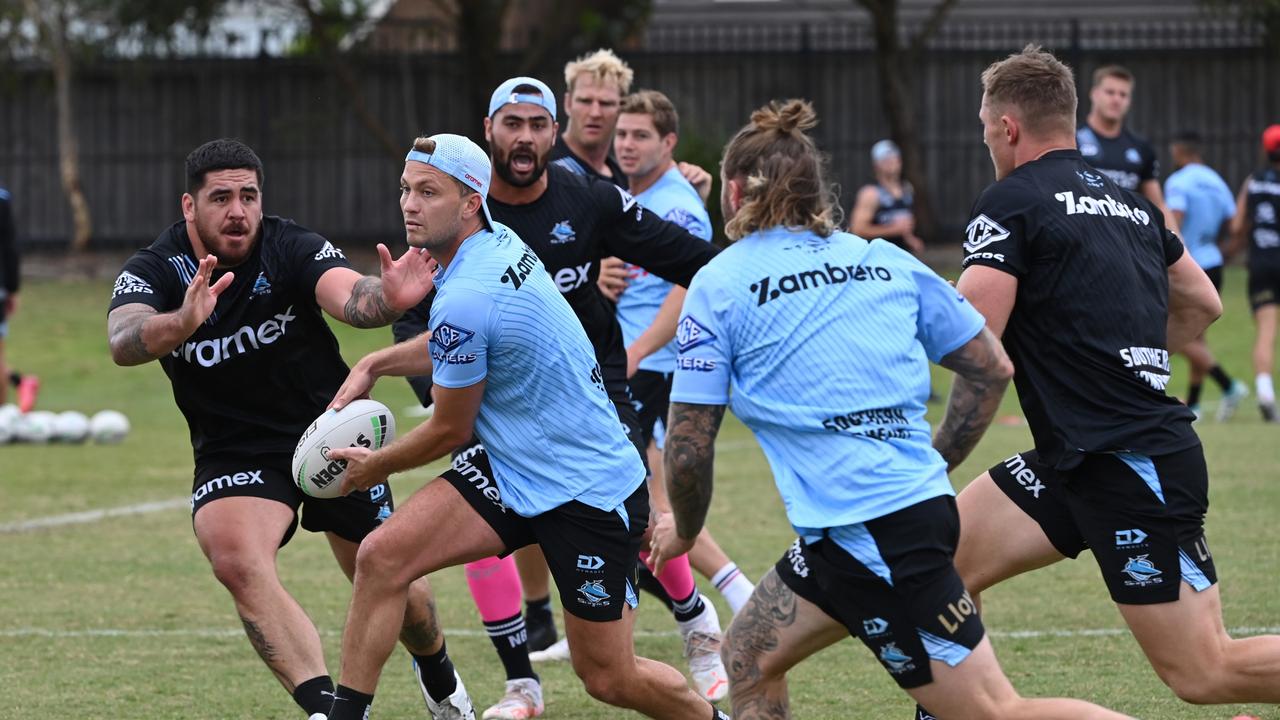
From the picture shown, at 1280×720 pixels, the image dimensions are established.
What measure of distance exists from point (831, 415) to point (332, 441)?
1888mm

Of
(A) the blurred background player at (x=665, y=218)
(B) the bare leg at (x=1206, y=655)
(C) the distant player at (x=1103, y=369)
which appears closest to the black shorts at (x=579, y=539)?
(C) the distant player at (x=1103, y=369)

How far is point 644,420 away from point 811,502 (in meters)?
3.62

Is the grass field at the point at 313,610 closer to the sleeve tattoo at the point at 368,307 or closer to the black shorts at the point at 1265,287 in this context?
the black shorts at the point at 1265,287

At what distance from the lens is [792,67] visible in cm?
2594

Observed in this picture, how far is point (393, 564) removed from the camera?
5.53 meters

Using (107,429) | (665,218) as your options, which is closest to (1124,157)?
(665,218)

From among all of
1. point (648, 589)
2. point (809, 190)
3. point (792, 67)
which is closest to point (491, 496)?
point (809, 190)

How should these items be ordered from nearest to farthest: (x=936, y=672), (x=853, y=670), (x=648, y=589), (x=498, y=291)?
(x=936, y=672) → (x=498, y=291) → (x=853, y=670) → (x=648, y=589)

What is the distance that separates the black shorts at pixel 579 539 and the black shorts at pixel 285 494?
79cm

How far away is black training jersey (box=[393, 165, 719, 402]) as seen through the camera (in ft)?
22.9

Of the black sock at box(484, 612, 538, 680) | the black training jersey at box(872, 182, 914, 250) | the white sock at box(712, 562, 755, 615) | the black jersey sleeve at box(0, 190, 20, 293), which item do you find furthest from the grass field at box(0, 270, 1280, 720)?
the black training jersey at box(872, 182, 914, 250)

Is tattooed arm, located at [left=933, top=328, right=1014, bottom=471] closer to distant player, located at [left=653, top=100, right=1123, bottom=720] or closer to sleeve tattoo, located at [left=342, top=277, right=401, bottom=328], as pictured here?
distant player, located at [left=653, top=100, right=1123, bottom=720]

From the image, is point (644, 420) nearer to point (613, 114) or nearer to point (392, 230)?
point (613, 114)

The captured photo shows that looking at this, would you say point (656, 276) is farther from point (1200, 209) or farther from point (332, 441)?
point (1200, 209)
